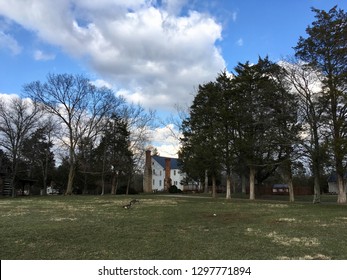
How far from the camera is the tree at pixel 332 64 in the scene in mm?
24766

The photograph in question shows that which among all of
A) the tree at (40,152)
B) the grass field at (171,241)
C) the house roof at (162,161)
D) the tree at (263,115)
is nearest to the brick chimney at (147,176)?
the house roof at (162,161)

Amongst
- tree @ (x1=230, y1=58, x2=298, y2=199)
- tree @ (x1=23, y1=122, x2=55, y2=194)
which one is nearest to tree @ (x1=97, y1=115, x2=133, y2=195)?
tree @ (x1=23, y1=122, x2=55, y2=194)

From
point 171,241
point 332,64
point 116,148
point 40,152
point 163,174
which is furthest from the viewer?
point 163,174

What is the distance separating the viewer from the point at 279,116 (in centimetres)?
3073

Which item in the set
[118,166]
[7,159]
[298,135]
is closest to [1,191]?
[7,159]

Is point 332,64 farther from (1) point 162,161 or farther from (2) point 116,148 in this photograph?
(1) point 162,161

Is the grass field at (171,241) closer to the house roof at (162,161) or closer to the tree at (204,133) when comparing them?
the tree at (204,133)

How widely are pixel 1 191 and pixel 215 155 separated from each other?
125 feet

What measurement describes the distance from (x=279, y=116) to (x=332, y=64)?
626cm

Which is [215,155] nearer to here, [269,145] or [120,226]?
[269,145]

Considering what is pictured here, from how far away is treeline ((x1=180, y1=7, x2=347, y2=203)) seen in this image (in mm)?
25797

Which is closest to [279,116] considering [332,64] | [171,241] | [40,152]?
[332,64]

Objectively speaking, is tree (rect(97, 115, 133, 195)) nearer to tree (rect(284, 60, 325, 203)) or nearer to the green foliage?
the green foliage

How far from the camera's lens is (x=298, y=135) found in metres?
30.1
